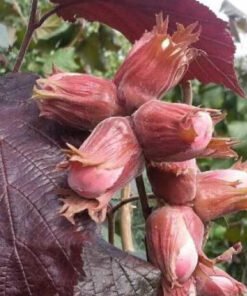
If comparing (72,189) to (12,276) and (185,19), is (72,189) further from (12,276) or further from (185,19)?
(185,19)

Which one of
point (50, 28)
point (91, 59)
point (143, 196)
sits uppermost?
point (143, 196)

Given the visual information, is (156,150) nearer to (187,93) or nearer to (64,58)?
(187,93)

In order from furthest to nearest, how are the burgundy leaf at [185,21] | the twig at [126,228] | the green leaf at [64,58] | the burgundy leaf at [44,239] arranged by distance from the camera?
the green leaf at [64,58]
the twig at [126,228]
the burgundy leaf at [185,21]
the burgundy leaf at [44,239]

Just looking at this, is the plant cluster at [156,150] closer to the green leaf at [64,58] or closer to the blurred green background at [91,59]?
the blurred green background at [91,59]

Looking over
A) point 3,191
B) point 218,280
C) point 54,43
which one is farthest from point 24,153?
point 54,43

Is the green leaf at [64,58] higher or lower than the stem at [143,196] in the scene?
lower

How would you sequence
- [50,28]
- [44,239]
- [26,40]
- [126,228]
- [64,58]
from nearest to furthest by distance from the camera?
[44,239], [26,40], [126,228], [50,28], [64,58]

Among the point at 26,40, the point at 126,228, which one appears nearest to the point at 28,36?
the point at 26,40

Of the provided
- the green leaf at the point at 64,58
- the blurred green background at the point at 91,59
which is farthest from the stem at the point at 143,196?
the green leaf at the point at 64,58
